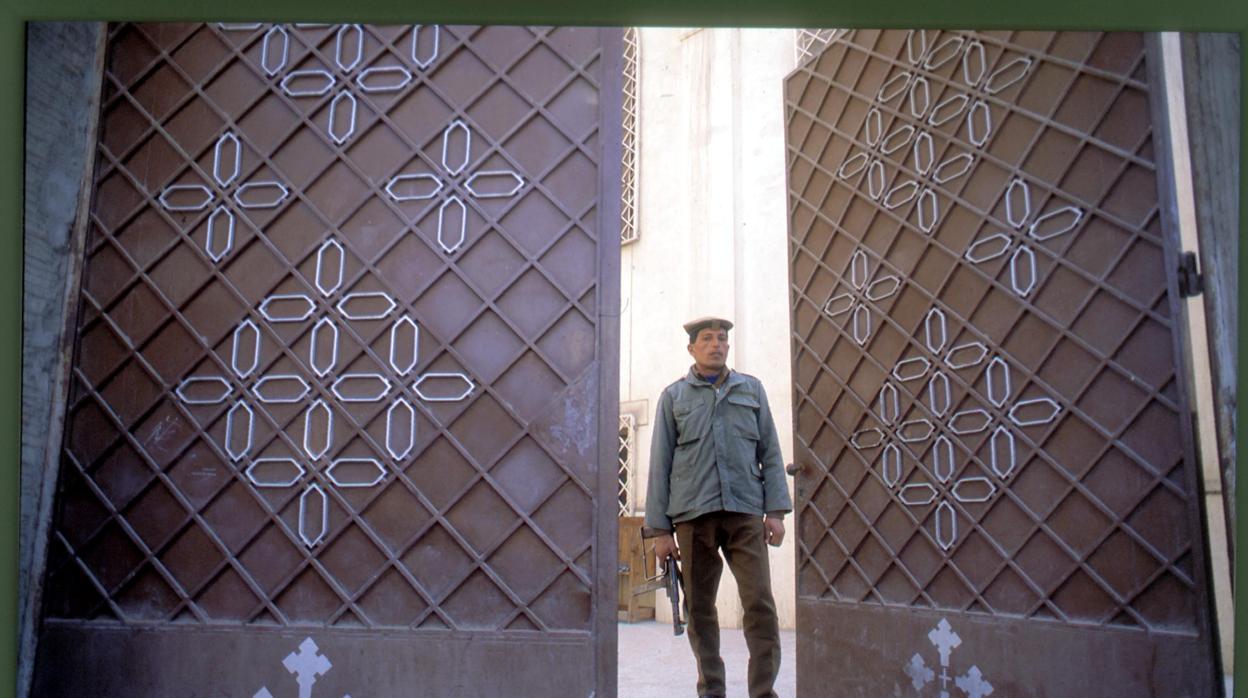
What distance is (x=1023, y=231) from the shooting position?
3.57 m

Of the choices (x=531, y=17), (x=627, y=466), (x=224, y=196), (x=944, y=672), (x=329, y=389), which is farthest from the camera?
(x=627, y=466)

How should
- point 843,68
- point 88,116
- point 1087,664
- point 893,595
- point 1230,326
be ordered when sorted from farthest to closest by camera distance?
point 843,68
point 893,595
point 88,116
point 1087,664
point 1230,326

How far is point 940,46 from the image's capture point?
13.4 feet

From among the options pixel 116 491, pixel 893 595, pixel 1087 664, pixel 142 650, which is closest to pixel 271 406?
pixel 116 491

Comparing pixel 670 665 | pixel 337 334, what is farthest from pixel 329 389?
pixel 670 665

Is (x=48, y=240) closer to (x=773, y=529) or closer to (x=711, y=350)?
(x=711, y=350)

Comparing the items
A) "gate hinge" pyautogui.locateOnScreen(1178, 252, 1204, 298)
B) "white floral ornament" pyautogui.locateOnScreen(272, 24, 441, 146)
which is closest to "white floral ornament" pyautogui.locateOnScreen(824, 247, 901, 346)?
"gate hinge" pyautogui.locateOnScreen(1178, 252, 1204, 298)

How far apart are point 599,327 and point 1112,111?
6.27ft

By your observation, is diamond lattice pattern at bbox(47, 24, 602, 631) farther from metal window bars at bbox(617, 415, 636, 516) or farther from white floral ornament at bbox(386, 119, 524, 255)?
metal window bars at bbox(617, 415, 636, 516)

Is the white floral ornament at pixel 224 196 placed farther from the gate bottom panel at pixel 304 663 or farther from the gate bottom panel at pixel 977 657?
the gate bottom panel at pixel 977 657

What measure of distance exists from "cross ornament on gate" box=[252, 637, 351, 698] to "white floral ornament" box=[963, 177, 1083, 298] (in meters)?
2.83

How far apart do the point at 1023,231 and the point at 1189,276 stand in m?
0.72

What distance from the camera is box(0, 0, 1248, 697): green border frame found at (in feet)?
6.11

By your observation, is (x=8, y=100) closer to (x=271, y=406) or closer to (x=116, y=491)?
(x=271, y=406)
